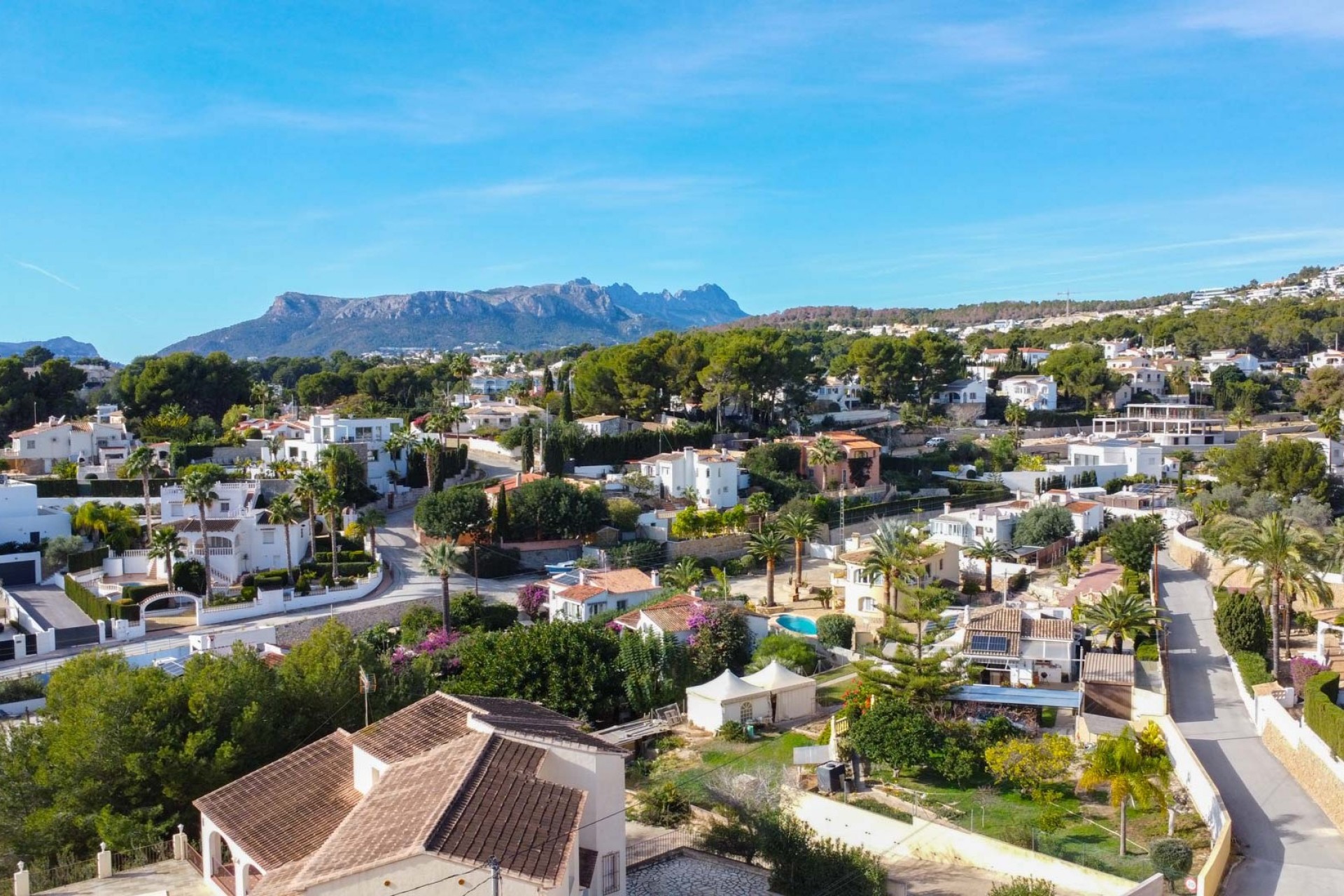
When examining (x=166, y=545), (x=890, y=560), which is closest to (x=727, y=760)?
(x=890, y=560)

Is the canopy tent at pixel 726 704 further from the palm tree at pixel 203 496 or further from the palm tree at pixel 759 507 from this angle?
the palm tree at pixel 759 507

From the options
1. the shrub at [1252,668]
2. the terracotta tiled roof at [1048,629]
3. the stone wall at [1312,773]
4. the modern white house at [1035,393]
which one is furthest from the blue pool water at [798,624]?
the modern white house at [1035,393]

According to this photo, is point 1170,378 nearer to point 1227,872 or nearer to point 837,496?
point 837,496

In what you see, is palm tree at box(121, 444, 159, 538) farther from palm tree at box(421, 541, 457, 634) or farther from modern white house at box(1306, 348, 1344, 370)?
modern white house at box(1306, 348, 1344, 370)

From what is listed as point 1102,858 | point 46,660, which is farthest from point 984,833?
point 46,660

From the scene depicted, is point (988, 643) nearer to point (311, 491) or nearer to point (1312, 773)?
point (1312, 773)
